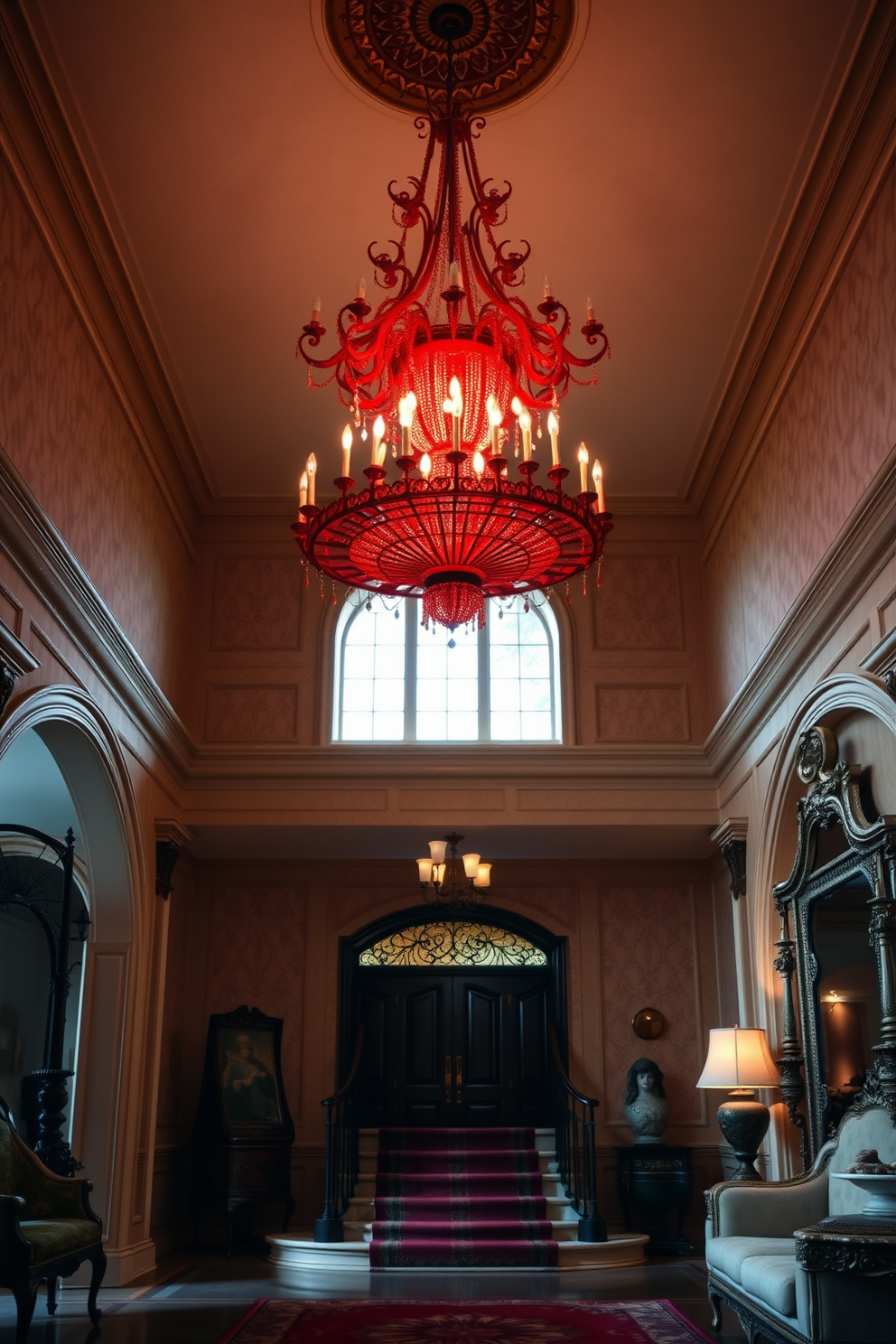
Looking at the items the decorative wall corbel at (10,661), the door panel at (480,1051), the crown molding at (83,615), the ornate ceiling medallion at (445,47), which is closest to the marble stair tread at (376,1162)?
the door panel at (480,1051)

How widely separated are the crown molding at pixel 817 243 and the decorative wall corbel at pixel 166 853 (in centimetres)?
493

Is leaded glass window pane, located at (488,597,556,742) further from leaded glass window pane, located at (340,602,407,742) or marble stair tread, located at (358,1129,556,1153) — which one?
marble stair tread, located at (358,1129,556,1153)

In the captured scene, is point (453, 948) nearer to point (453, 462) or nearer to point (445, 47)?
point (453, 462)

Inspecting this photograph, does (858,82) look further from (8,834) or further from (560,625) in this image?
(8,834)

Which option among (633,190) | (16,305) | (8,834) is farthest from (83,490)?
(8,834)

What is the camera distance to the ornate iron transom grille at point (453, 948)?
36.8 feet

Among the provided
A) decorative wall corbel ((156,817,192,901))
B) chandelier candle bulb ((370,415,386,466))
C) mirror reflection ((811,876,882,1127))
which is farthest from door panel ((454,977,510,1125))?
chandelier candle bulb ((370,415,386,466))

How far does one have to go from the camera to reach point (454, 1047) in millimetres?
10969

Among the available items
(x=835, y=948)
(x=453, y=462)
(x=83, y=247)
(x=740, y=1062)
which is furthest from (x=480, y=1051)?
(x=453, y=462)

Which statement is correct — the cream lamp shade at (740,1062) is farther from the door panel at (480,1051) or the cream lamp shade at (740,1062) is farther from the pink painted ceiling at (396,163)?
the pink painted ceiling at (396,163)

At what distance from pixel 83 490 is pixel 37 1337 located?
4553mm

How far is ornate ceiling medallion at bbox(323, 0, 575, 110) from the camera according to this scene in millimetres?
5836

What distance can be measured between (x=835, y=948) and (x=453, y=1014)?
4919 mm

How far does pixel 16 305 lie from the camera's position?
6086 millimetres
